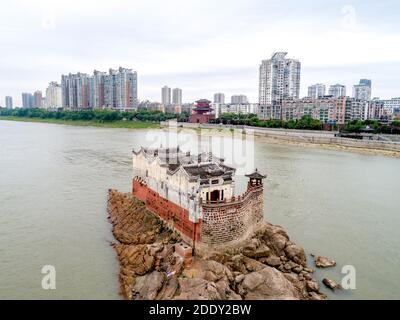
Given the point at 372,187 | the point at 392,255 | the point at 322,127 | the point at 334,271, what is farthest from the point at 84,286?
the point at 322,127

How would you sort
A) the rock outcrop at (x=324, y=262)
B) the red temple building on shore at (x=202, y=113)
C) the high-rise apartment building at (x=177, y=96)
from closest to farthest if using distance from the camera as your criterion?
the rock outcrop at (x=324, y=262) < the red temple building on shore at (x=202, y=113) < the high-rise apartment building at (x=177, y=96)

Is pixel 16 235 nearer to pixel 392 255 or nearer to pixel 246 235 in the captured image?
pixel 246 235

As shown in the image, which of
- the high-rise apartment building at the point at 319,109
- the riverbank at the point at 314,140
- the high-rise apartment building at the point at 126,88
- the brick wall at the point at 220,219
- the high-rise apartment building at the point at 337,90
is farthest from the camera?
the high-rise apartment building at the point at 337,90

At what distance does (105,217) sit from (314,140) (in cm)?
4145

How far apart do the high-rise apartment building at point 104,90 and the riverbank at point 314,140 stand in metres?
45.7

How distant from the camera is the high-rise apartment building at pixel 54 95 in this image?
136m

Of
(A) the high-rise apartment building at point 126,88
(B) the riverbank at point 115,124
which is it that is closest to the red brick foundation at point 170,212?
(B) the riverbank at point 115,124

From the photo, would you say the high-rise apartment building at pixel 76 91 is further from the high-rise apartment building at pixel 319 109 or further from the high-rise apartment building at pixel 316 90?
the high-rise apartment building at pixel 316 90

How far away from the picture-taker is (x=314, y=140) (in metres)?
54.2

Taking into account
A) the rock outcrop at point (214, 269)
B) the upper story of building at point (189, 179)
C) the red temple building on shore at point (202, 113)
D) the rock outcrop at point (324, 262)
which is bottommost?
the rock outcrop at point (324, 262)

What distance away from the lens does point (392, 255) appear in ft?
52.9

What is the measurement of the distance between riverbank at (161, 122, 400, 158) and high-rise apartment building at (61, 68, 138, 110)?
45668 millimetres

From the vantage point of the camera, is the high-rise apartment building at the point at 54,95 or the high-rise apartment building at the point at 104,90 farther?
the high-rise apartment building at the point at 54,95

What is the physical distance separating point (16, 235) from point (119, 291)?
7.52m
